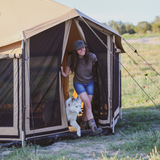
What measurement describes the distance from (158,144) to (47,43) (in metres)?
2.57

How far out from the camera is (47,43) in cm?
414

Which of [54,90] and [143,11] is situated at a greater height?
[143,11]

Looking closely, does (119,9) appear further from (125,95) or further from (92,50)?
(92,50)

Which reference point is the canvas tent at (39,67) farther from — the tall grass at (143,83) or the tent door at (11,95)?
the tall grass at (143,83)

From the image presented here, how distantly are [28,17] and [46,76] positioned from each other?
1245mm

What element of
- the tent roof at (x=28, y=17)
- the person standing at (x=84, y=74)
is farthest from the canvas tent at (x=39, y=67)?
the person standing at (x=84, y=74)

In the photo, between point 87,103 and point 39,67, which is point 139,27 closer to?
point 87,103

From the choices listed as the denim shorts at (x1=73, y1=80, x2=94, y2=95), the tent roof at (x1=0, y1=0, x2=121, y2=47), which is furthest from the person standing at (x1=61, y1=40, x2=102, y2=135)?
the tent roof at (x1=0, y1=0, x2=121, y2=47)

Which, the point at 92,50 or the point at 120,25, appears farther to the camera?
the point at 120,25

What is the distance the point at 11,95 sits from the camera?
3.94 m

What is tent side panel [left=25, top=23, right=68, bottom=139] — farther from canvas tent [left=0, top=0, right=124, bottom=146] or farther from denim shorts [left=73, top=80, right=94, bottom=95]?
denim shorts [left=73, top=80, right=94, bottom=95]

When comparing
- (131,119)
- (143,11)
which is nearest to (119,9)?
(143,11)

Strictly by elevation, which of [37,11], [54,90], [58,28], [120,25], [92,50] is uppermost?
[120,25]

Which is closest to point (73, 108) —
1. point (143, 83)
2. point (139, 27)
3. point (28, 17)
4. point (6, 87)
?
point (6, 87)
